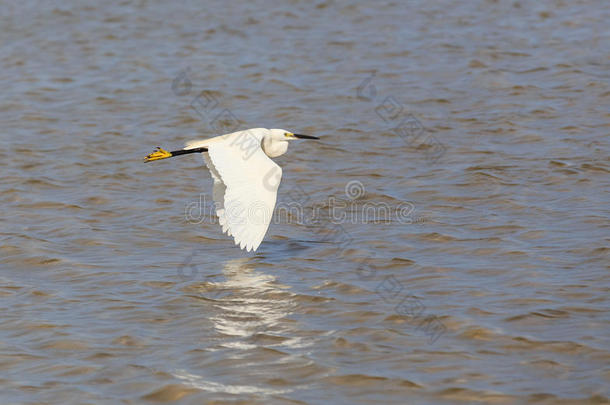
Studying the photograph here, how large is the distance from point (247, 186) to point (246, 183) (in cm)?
3

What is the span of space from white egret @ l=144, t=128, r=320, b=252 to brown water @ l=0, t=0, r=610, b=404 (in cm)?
48

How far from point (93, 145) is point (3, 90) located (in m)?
3.40

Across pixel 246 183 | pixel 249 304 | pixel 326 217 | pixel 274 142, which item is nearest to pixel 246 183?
pixel 246 183

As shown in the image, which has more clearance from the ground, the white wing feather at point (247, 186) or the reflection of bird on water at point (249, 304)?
the white wing feather at point (247, 186)

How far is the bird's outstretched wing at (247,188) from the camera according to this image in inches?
260

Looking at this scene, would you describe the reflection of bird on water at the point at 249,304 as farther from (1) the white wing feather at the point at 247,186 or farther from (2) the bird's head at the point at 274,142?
(2) the bird's head at the point at 274,142

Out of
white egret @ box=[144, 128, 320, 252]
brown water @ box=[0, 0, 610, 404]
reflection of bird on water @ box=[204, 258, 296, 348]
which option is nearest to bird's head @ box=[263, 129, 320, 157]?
white egret @ box=[144, 128, 320, 252]

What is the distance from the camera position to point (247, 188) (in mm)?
6820

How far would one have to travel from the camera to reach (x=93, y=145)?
10945mm

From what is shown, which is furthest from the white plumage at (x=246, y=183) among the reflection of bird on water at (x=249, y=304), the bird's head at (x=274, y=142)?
the reflection of bird on water at (x=249, y=304)

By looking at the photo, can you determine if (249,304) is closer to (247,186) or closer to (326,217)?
(247,186)

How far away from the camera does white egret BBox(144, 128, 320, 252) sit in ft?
21.7

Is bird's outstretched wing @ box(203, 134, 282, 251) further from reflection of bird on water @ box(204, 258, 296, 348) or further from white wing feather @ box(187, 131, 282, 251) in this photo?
reflection of bird on water @ box(204, 258, 296, 348)

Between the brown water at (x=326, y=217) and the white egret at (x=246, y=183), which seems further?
the white egret at (x=246, y=183)
